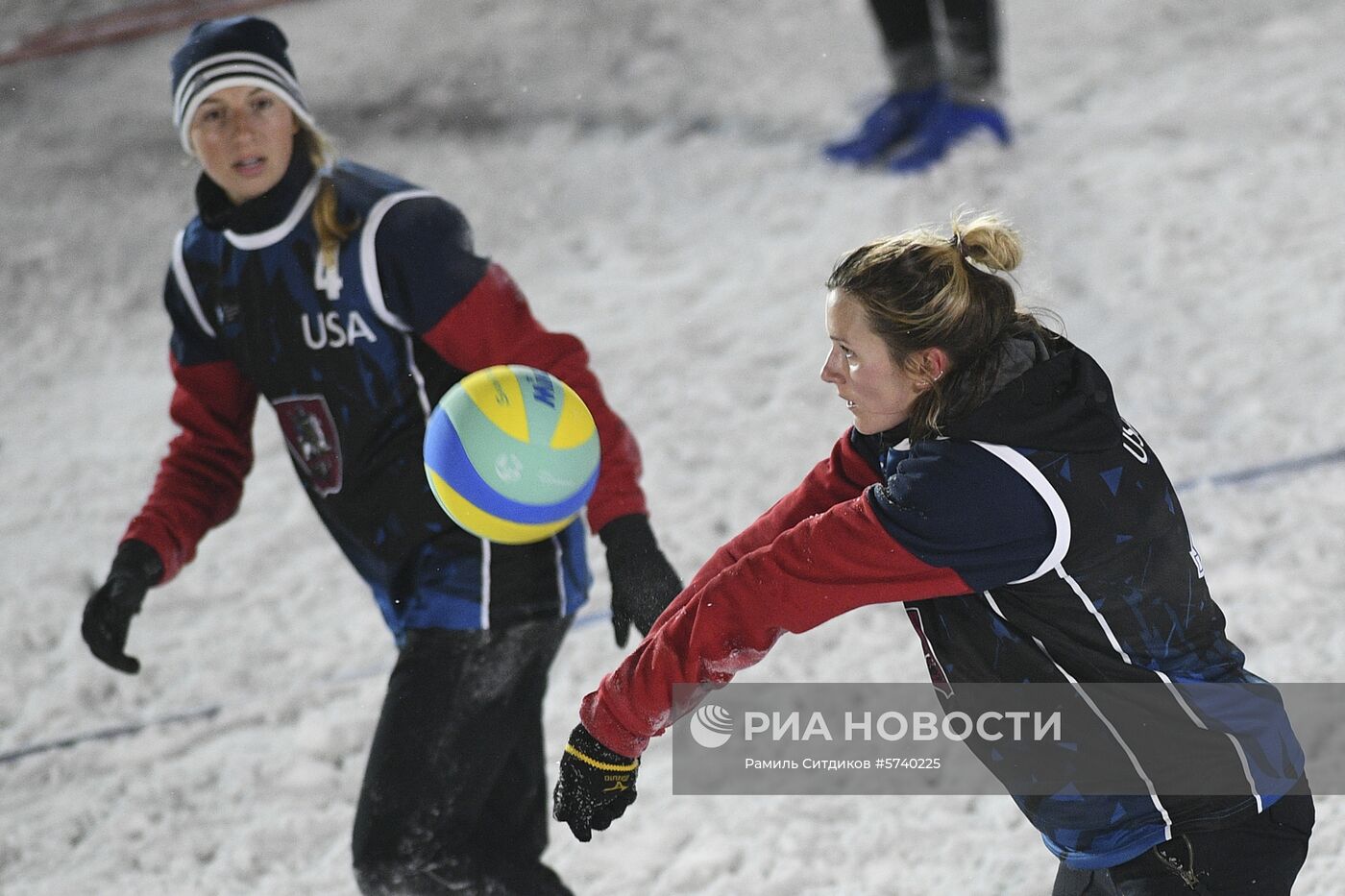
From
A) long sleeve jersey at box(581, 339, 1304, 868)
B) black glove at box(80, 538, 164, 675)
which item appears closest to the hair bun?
long sleeve jersey at box(581, 339, 1304, 868)

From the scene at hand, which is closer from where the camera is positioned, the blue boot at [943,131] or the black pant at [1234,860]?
the black pant at [1234,860]

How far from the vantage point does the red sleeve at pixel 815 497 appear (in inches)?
82.6

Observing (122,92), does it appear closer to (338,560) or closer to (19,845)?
(338,560)

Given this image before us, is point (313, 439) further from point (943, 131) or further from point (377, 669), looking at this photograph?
point (943, 131)

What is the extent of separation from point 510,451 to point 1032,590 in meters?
0.75

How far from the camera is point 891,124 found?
639 cm

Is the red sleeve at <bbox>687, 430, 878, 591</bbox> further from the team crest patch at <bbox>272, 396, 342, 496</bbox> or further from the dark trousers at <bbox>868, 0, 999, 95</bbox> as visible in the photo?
the dark trousers at <bbox>868, 0, 999, 95</bbox>

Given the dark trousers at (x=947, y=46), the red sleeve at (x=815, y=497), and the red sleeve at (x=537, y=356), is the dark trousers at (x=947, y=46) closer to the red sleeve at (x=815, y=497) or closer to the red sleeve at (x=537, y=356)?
the red sleeve at (x=537, y=356)

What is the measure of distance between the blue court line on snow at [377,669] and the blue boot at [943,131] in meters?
2.42

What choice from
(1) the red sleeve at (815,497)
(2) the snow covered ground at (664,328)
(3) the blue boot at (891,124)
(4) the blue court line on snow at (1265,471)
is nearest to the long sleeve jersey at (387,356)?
(1) the red sleeve at (815,497)

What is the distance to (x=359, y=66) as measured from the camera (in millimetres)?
7586

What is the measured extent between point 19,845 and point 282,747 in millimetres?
611

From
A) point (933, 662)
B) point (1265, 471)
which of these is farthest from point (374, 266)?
point (1265, 471)

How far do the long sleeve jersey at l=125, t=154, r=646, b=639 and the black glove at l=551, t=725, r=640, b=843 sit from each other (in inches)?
20.4
